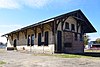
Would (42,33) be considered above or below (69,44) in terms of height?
above

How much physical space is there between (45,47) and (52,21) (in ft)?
12.6

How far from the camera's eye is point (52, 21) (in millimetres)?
20750

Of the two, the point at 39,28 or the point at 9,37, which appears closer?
the point at 39,28

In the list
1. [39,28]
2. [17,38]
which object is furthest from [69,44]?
[17,38]

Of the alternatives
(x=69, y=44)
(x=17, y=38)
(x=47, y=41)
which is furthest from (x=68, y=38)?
(x=17, y=38)

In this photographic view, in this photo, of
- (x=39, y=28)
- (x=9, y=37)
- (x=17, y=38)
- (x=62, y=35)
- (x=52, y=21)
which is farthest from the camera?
(x=9, y=37)

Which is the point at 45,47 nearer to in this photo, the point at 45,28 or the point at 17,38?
the point at 45,28

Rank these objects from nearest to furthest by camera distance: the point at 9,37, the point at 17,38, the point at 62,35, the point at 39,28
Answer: the point at 62,35, the point at 39,28, the point at 17,38, the point at 9,37

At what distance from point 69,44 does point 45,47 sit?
3.21 metres

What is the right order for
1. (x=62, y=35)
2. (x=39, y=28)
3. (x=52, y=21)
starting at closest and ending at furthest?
(x=52, y=21) < (x=62, y=35) < (x=39, y=28)

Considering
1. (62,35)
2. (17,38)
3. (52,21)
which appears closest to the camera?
(52,21)

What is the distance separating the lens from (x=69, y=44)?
78.0 feet

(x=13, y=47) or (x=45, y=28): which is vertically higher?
(x=45, y=28)

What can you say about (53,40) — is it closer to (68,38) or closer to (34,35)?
(68,38)
